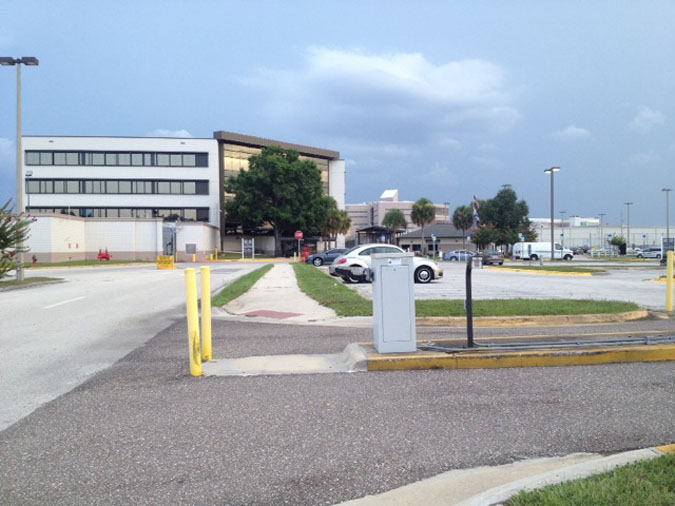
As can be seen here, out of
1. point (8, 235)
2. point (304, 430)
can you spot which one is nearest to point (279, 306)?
point (304, 430)

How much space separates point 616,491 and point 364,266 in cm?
2007

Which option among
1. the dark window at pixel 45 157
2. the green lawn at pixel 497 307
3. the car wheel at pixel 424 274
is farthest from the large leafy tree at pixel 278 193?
the green lawn at pixel 497 307

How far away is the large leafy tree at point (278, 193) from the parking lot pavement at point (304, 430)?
211 ft

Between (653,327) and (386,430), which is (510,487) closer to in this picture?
(386,430)

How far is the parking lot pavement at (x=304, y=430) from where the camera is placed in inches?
152

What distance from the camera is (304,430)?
487 cm

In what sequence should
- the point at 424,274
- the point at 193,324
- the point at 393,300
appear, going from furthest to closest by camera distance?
the point at 424,274 < the point at 393,300 < the point at 193,324

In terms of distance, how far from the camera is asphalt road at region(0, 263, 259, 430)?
6609 millimetres

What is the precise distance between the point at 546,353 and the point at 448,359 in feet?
4.14

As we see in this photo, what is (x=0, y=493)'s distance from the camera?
3762 mm

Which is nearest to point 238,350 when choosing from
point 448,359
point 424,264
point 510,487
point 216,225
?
point 448,359

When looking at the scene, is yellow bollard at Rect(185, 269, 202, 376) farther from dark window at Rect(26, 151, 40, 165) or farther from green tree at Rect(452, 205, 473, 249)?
green tree at Rect(452, 205, 473, 249)

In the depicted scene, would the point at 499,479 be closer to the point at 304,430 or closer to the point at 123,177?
the point at 304,430

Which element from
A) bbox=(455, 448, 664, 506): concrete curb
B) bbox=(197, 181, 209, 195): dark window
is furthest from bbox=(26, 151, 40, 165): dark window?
bbox=(455, 448, 664, 506): concrete curb
